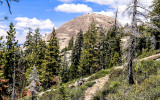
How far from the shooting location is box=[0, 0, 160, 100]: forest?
1105 cm

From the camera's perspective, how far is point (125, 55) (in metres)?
11.9

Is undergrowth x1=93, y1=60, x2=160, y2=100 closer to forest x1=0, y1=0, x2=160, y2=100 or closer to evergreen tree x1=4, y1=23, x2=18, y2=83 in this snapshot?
forest x1=0, y1=0, x2=160, y2=100

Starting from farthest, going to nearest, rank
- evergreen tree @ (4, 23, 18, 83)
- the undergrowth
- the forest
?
evergreen tree @ (4, 23, 18, 83), the forest, the undergrowth

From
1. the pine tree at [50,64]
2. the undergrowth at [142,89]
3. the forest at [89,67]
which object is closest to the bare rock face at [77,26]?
the forest at [89,67]

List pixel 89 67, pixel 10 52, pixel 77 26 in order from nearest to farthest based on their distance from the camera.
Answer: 1. pixel 10 52
2. pixel 89 67
3. pixel 77 26

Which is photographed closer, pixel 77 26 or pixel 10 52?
pixel 10 52

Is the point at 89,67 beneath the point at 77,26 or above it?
beneath

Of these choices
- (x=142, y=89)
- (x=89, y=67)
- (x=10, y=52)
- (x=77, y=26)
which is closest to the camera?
(x=142, y=89)

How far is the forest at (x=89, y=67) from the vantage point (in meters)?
11.1

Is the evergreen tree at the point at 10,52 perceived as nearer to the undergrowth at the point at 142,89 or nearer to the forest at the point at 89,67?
the forest at the point at 89,67

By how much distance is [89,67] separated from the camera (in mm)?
32719

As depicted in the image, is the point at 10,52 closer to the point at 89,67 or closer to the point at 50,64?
the point at 50,64

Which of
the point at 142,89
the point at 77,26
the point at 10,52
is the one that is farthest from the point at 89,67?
the point at 77,26

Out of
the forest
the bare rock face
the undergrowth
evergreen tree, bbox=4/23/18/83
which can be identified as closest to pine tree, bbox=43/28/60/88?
the forest
